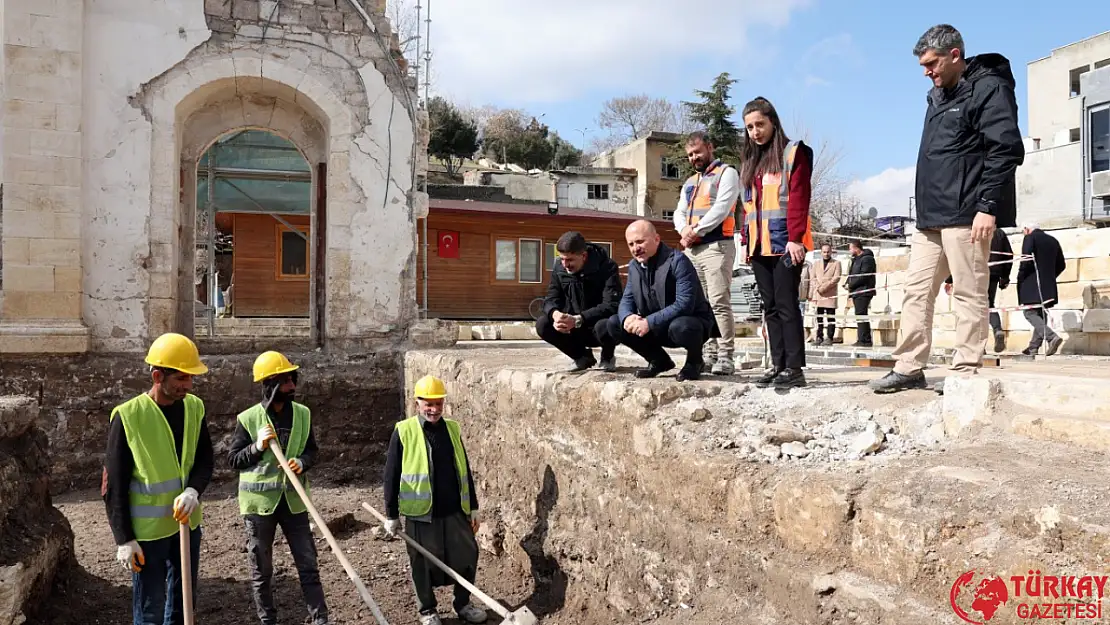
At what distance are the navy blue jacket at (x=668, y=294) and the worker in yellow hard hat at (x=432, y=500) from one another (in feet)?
4.61

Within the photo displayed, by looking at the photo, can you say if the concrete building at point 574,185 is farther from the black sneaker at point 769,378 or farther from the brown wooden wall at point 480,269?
the black sneaker at point 769,378

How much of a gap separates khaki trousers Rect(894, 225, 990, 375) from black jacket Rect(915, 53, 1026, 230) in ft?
0.31

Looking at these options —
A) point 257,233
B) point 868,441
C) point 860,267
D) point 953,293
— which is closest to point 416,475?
point 868,441

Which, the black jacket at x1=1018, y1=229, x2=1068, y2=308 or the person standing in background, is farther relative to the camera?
the black jacket at x1=1018, y1=229, x2=1068, y2=308

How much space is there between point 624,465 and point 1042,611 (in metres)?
2.37

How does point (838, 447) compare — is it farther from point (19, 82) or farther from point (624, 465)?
point (19, 82)

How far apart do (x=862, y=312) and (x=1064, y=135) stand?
21.3m

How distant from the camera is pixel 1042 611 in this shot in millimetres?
1979

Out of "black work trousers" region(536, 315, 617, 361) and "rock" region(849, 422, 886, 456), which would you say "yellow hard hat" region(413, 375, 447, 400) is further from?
"rock" region(849, 422, 886, 456)

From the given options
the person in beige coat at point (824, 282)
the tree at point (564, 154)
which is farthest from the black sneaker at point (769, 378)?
the tree at point (564, 154)

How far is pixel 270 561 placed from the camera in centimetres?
468

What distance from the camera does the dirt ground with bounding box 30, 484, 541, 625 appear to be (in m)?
4.93

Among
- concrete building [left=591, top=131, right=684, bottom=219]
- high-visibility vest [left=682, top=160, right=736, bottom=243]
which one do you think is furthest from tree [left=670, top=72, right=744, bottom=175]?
high-visibility vest [left=682, top=160, right=736, bottom=243]

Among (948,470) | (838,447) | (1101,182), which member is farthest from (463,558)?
(1101,182)
